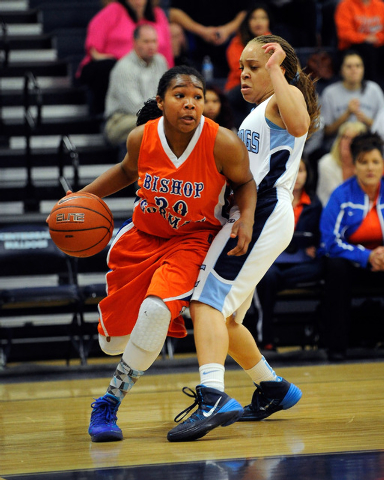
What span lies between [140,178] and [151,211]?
0.15m

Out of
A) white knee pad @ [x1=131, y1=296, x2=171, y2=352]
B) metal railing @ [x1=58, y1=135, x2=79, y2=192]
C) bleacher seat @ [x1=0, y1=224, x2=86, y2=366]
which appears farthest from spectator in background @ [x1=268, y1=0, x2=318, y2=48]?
white knee pad @ [x1=131, y1=296, x2=171, y2=352]

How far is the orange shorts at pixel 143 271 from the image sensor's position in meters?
3.29

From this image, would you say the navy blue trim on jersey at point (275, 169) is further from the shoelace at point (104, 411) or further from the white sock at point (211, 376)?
the shoelace at point (104, 411)

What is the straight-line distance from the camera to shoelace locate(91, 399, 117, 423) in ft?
11.0

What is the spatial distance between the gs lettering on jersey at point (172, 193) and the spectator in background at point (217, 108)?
282cm

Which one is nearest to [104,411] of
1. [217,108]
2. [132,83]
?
[217,108]

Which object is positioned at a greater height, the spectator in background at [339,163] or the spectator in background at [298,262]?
the spectator in background at [339,163]

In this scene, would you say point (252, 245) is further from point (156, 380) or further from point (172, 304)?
point (156, 380)

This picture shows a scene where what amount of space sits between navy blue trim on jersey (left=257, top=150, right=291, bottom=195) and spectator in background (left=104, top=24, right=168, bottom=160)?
3.44 metres

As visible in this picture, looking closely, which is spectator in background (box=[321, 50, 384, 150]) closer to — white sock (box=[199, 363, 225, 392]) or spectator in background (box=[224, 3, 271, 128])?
spectator in background (box=[224, 3, 271, 128])

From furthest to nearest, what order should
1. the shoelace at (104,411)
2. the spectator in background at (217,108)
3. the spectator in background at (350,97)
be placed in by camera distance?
1. the spectator in background at (350,97)
2. the spectator in background at (217,108)
3. the shoelace at (104,411)

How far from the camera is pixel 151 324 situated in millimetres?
3186

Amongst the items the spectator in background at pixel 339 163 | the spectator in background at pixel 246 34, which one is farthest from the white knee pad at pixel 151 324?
the spectator in background at pixel 246 34

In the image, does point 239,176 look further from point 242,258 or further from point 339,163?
point 339,163
